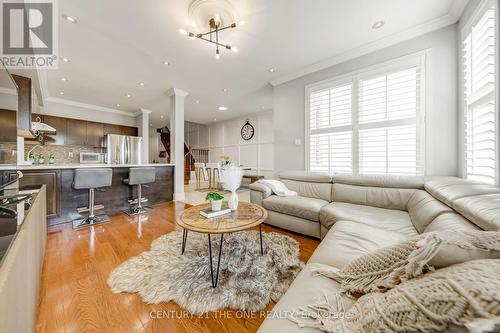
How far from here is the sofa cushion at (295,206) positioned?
2.24 metres

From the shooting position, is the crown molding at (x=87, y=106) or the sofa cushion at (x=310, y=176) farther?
the crown molding at (x=87, y=106)

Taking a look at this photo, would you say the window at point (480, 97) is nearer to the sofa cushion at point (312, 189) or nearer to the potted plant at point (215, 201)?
the sofa cushion at point (312, 189)

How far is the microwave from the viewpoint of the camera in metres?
5.44

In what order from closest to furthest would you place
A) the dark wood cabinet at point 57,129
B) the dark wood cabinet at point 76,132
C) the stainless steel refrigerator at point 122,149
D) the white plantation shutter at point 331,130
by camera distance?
the white plantation shutter at point 331,130 → the dark wood cabinet at point 57,129 → the dark wood cabinet at point 76,132 → the stainless steel refrigerator at point 122,149

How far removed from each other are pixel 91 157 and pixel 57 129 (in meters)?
1.04

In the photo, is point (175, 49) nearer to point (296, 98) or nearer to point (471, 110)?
point (296, 98)

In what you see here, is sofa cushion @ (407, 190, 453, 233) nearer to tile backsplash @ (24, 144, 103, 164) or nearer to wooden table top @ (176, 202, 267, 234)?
wooden table top @ (176, 202, 267, 234)

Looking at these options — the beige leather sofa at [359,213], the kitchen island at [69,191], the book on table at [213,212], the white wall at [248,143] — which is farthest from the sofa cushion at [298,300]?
the white wall at [248,143]

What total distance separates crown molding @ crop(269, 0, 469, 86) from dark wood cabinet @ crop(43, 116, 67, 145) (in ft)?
20.6

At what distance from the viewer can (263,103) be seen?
18.6 feet

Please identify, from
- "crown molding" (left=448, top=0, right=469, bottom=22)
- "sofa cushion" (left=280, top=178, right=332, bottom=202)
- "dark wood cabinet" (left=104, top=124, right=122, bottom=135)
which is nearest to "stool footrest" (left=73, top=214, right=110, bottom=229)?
"sofa cushion" (left=280, top=178, right=332, bottom=202)

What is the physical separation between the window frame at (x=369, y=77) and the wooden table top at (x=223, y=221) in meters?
2.09

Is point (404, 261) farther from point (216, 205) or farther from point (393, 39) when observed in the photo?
point (393, 39)

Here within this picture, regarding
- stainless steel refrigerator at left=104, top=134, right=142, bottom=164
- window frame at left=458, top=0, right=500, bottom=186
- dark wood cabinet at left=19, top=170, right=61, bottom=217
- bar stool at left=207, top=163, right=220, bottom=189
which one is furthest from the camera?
bar stool at left=207, top=163, right=220, bottom=189
